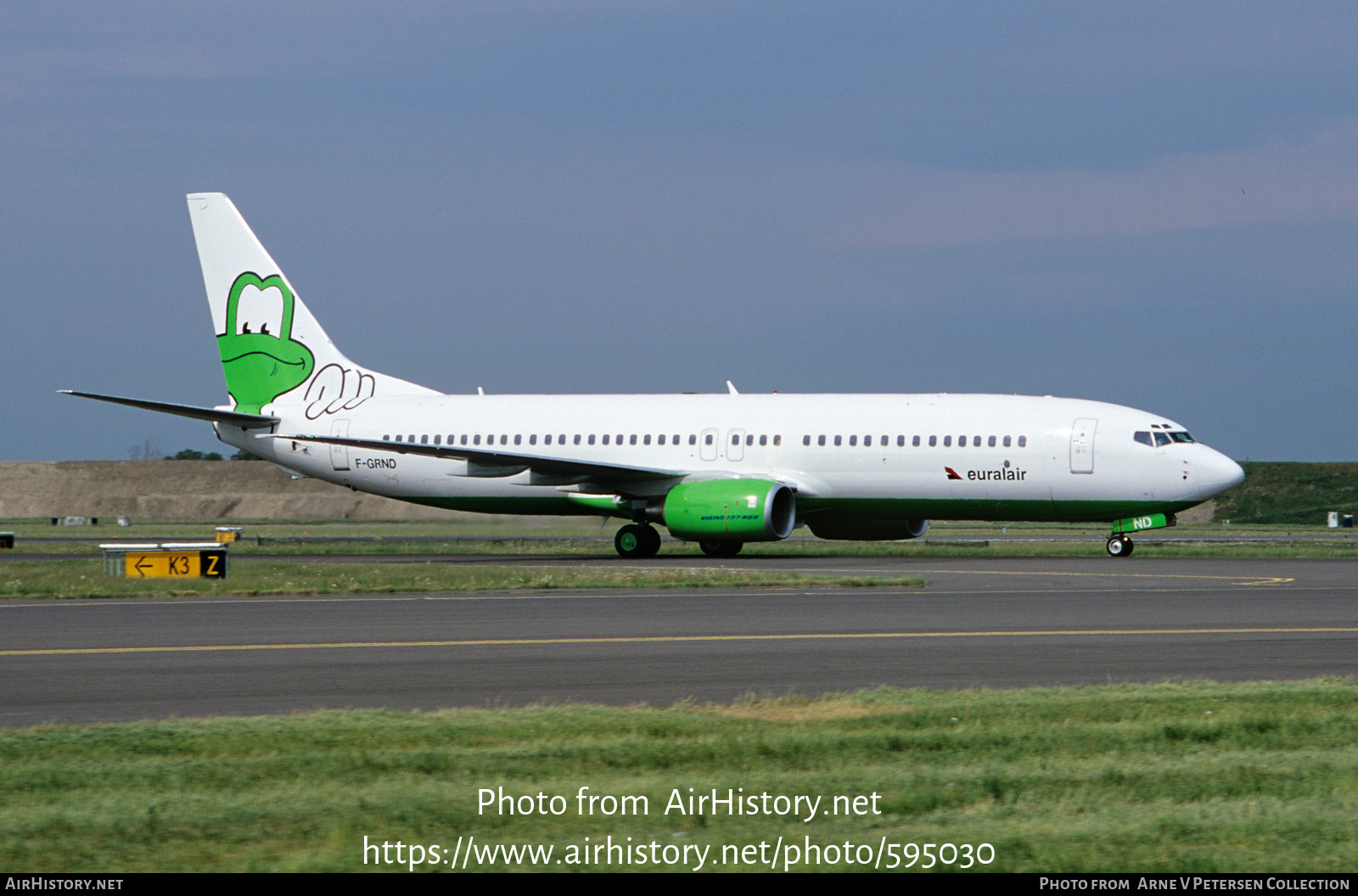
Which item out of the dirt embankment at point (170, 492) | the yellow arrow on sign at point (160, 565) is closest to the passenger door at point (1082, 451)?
the yellow arrow on sign at point (160, 565)

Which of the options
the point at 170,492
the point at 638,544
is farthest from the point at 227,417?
the point at 170,492

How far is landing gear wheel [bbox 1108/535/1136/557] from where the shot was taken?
111 ft

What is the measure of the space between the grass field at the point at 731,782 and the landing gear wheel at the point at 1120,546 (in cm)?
2342

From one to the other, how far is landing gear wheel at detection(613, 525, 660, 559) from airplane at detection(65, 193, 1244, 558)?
0.04m

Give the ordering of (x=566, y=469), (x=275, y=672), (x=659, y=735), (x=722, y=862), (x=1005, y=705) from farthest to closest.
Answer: (x=566, y=469), (x=275, y=672), (x=1005, y=705), (x=659, y=735), (x=722, y=862)

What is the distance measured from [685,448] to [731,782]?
2876cm

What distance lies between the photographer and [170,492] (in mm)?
100750

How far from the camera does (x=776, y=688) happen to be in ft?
39.0

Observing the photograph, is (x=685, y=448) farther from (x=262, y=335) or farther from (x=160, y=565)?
(x=160, y=565)

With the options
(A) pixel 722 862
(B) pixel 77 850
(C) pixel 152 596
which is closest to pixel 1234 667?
(A) pixel 722 862

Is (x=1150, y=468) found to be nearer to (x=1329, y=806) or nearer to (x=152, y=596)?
(x=152, y=596)

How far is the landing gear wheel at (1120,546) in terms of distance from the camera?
34.0 meters

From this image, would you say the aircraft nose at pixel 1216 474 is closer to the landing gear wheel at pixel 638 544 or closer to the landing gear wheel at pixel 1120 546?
the landing gear wheel at pixel 1120 546

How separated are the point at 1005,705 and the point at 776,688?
2.03 metres
